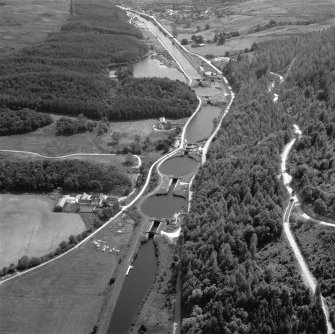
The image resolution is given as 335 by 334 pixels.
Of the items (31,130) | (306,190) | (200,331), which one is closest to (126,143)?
(31,130)

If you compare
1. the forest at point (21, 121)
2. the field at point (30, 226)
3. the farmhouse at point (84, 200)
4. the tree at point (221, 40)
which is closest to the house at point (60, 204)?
the farmhouse at point (84, 200)

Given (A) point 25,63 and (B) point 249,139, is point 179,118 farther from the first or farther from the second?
(A) point 25,63

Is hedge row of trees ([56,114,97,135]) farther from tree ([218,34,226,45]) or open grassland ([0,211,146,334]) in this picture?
tree ([218,34,226,45])

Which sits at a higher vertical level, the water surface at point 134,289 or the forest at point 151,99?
the water surface at point 134,289

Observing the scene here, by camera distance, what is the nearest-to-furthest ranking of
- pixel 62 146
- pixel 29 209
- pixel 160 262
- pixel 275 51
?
pixel 160 262 < pixel 29 209 < pixel 62 146 < pixel 275 51

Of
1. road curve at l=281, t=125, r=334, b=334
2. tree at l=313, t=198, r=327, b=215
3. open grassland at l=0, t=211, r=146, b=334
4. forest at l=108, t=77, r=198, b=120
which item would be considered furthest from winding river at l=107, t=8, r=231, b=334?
tree at l=313, t=198, r=327, b=215

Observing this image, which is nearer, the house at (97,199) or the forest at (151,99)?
the house at (97,199)

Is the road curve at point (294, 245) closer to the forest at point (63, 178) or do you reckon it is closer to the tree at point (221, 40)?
the forest at point (63, 178)

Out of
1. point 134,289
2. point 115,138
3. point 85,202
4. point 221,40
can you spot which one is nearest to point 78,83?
point 115,138
